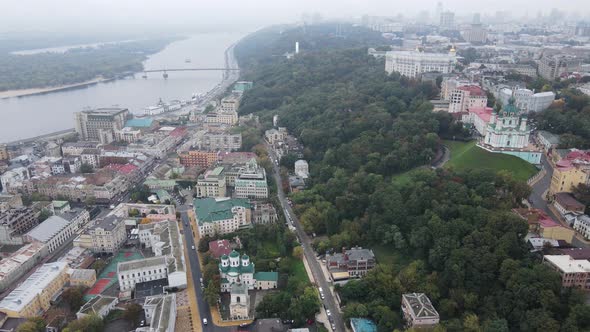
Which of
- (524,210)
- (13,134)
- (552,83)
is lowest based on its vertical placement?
(13,134)

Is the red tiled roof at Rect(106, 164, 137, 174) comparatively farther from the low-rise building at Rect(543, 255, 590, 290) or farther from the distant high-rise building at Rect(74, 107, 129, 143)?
the low-rise building at Rect(543, 255, 590, 290)

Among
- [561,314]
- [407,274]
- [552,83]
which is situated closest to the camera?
[561,314]

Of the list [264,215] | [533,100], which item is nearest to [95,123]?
[264,215]

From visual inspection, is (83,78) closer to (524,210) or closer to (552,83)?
(552,83)

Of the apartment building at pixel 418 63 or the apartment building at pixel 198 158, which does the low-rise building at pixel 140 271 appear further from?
the apartment building at pixel 418 63

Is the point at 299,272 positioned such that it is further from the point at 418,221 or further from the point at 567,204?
the point at 567,204

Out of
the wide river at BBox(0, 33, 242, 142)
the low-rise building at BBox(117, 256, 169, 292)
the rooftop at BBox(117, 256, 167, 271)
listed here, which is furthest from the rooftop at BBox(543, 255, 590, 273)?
the wide river at BBox(0, 33, 242, 142)

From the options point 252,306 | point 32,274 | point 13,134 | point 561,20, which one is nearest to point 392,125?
point 252,306
